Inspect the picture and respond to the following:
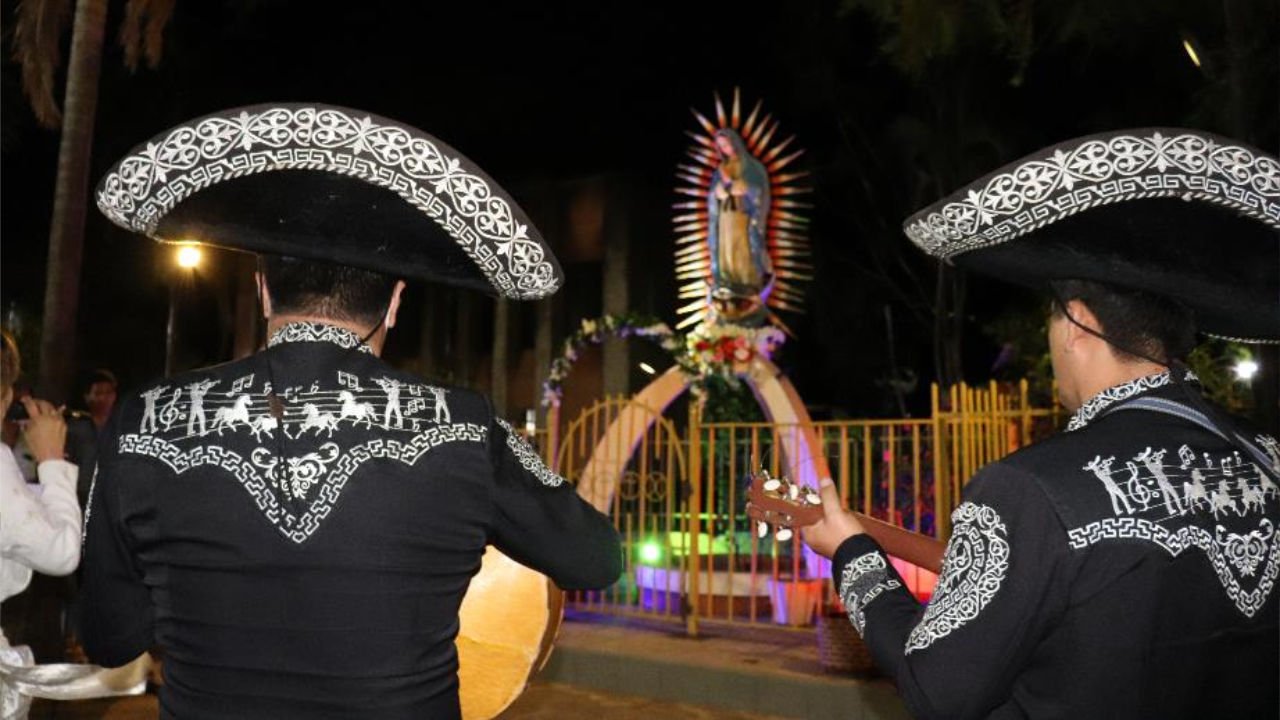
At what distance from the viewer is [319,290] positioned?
6.86 ft

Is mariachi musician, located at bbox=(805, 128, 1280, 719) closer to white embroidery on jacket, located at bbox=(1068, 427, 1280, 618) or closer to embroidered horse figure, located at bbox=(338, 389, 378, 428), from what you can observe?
white embroidery on jacket, located at bbox=(1068, 427, 1280, 618)

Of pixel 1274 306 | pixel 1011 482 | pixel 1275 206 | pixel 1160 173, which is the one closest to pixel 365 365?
pixel 1011 482

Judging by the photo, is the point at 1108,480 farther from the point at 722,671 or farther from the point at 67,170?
the point at 67,170

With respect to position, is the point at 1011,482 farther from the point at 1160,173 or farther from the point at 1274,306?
the point at 1274,306

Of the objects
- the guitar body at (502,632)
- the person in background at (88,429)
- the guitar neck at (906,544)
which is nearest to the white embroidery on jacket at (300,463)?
the guitar body at (502,632)

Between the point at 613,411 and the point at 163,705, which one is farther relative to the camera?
the point at 613,411

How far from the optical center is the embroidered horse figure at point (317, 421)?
6.42 ft

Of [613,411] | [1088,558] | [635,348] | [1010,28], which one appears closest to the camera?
[1088,558]

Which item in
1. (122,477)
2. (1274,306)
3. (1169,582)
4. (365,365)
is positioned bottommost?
(1169,582)

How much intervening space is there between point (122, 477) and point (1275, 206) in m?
2.27

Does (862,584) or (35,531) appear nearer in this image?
(862,584)

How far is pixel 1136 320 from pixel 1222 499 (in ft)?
1.26

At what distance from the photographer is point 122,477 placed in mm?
1994

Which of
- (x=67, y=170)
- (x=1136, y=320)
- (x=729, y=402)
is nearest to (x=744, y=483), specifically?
(x=729, y=402)
